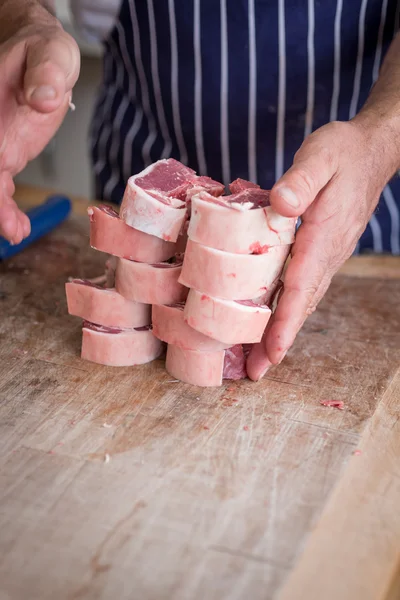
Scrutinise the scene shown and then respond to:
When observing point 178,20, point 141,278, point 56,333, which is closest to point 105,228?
point 141,278

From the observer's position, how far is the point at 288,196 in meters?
1.78

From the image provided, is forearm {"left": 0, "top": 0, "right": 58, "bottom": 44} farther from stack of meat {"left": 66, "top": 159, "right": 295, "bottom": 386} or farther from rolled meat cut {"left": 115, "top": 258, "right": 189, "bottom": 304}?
rolled meat cut {"left": 115, "top": 258, "right": 189, "bottom": 304}

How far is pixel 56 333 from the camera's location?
91.4 inches

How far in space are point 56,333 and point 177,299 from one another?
48 cm

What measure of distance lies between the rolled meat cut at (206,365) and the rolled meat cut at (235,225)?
1.08ft

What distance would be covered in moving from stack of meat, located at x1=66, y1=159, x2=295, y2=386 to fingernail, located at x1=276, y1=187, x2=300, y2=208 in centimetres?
7

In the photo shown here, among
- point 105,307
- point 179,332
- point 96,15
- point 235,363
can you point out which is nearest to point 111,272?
point 105,307

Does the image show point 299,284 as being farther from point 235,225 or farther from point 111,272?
point 111,272

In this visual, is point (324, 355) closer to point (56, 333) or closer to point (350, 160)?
point (350, 160)

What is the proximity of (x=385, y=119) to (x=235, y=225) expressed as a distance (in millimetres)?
688

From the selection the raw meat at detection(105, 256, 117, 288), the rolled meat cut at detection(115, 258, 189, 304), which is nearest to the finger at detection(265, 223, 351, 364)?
the rolled meat cut at detection(115, 258, 189, 304)

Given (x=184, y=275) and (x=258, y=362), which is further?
(x=258, y=362)

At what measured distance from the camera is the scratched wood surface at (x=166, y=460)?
1.42 meters

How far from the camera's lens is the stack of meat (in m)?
1.85
